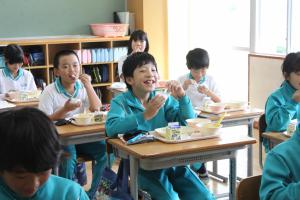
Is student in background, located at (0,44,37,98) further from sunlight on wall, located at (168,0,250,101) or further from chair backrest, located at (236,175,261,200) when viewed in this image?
chair backrest, located at (236,175,261,200)

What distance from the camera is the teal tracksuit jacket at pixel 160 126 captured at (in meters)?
2.71

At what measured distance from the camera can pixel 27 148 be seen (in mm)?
1169

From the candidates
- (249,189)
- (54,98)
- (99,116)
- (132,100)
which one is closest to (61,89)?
(54,98)

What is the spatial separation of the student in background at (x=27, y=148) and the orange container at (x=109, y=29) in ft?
19.3

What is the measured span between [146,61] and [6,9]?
4176mm

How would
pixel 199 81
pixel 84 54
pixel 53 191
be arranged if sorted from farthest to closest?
1. pixel 84 54
2. pixel 199 81
3. pixel 53 191

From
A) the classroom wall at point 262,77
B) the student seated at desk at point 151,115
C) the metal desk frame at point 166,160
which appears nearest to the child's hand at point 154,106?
the student seated at desk at point 151,115

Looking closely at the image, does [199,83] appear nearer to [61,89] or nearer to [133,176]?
[61,89]

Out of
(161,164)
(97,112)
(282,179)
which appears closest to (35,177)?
(282,179)

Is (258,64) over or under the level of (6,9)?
under

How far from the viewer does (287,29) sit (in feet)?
19.2

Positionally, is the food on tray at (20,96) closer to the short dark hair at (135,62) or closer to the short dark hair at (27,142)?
the short dark hair at (135,62)

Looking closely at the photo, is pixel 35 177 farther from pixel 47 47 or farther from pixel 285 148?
pixel 47 47

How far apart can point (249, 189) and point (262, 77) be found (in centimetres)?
440
